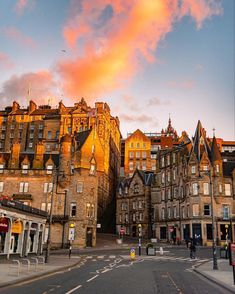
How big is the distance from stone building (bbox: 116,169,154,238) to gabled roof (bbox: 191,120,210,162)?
1738 centimetres

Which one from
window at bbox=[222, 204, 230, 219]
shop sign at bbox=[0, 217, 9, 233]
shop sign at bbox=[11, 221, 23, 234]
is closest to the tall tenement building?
shop sign at bbox=[11, 221, 23, 234]

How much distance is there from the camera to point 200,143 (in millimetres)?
72188

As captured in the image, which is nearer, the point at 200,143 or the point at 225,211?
the point at 225,211

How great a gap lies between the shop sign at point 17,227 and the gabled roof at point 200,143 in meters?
42.4

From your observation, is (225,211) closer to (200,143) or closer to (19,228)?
(200,143)

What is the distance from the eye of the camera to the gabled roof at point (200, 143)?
71469mm

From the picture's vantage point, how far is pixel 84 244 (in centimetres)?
5800

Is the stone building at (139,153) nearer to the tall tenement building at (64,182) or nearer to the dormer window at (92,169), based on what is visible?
the tall tenement building at (64,182)

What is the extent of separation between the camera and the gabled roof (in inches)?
2814

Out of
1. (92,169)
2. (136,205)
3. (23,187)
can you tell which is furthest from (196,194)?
(23,187)

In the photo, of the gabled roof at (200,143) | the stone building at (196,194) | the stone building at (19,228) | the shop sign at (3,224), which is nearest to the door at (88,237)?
the stone building at (19,228)

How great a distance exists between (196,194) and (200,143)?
36.0 ft

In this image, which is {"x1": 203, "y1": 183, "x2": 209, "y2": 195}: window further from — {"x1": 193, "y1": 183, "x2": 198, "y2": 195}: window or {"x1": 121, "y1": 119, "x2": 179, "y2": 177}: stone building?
{"x1": 121, "y1": 119, "x2": 179, "y2": 177}: stone building

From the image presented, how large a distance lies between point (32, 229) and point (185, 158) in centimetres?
3930
